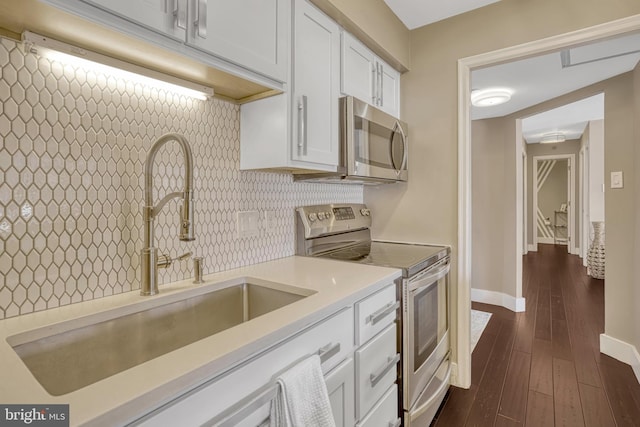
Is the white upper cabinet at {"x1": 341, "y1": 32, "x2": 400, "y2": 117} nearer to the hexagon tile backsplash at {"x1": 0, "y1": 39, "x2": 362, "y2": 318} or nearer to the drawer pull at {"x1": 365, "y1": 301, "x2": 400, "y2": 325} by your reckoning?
the hexagon tile backsplash at {"x1": 0, "y1": 39, "x2": 362, "y2": 318}

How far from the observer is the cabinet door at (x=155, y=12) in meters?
0.87

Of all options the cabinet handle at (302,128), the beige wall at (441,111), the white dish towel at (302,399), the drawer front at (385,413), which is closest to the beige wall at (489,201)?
the beige wall at (441,111)

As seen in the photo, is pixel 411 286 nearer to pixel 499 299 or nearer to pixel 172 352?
pixel 172 352

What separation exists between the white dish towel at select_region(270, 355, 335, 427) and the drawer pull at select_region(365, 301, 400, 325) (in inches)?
15.8

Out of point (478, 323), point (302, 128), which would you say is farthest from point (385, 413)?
point (478, 323)

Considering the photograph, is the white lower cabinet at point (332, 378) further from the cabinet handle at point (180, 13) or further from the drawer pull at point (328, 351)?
the cabinet handle at point (180, 13)

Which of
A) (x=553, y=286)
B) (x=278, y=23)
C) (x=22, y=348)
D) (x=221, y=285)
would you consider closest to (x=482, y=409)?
(x=221, y=285)

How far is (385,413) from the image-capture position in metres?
1.42

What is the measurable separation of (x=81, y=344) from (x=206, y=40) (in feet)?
3.23

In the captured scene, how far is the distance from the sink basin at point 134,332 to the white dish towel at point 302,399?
1.04 ft

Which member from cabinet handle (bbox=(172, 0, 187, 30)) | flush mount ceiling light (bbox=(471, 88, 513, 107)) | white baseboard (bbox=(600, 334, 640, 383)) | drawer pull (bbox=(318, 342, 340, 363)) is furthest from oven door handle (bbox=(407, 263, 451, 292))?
flush mount ceiling light (bbox=(471, 88, 513, 107))

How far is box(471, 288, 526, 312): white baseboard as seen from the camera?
352cm

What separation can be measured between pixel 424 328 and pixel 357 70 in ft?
4.79

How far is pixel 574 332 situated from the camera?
296cm
